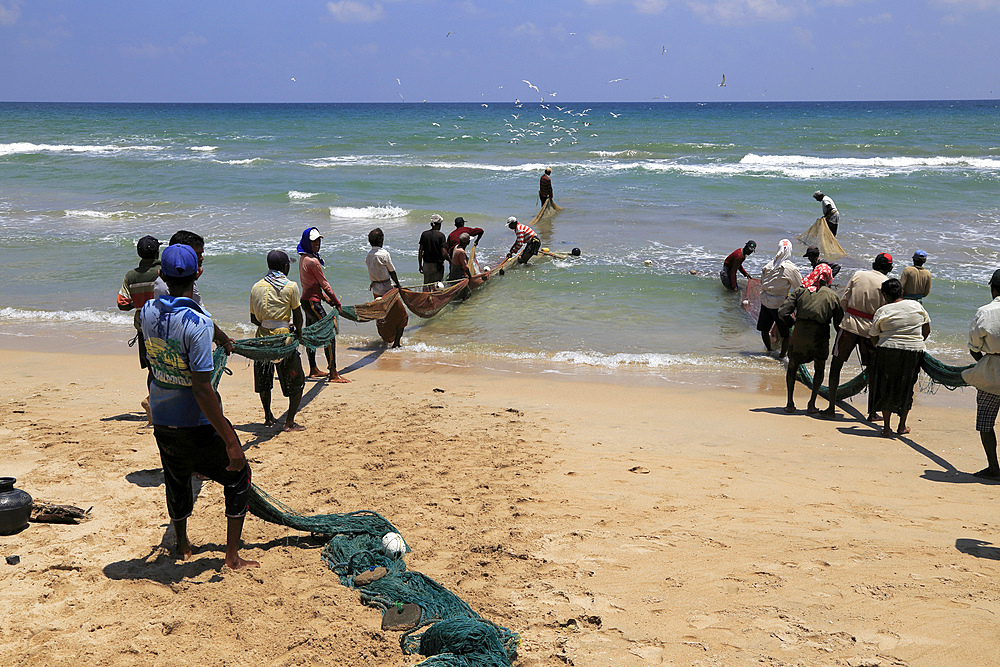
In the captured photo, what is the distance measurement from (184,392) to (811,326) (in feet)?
19.3

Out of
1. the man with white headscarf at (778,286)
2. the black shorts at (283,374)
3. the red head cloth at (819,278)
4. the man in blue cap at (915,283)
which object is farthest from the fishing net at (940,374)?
the black shorts at (283,374)

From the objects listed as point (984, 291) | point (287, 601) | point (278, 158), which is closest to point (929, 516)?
point (287, 601)

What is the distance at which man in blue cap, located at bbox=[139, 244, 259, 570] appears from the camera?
3.55m

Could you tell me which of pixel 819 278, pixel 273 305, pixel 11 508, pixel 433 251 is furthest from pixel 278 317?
pixel 819 278

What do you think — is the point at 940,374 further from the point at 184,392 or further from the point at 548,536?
the point at 184,392

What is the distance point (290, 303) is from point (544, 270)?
855cm

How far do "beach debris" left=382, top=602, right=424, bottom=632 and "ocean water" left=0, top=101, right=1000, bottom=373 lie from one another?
18.9 feet

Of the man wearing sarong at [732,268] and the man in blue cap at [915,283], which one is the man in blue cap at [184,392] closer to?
the man in blue cap at [915,283]

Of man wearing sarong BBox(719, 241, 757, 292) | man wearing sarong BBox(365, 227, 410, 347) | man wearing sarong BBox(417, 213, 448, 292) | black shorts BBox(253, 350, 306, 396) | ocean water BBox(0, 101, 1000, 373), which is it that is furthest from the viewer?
man wearing sarong BBox(719, 241, 757, 292)

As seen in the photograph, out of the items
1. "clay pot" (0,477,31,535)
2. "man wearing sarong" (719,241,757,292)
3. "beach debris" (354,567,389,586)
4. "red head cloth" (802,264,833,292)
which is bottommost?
"beach debris" (354,567,389,586)

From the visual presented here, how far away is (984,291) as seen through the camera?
12.4 m

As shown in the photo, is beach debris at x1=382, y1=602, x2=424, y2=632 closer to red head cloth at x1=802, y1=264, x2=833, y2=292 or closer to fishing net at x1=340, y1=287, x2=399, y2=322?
fishing net at x1=340, y1=287, x2=399, y2=322

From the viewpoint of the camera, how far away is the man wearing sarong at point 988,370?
5.52m

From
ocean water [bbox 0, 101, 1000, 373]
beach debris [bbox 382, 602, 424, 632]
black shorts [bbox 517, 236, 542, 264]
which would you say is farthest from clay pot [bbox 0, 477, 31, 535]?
black shorts [bbox 517, 236, 542, 264]
